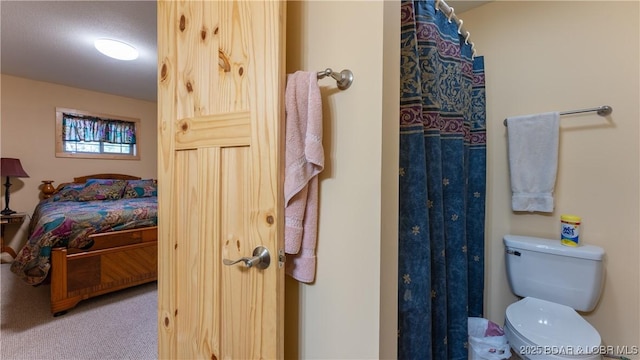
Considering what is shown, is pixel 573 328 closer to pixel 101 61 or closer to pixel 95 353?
pixel 95 353

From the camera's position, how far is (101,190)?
366 cm

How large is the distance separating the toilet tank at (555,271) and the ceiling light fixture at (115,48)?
3.38 metres

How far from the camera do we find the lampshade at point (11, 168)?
3.15 m

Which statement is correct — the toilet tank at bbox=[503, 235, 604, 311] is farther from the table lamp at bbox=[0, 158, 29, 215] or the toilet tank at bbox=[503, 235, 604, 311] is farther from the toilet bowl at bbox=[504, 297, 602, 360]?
the table lamp at bbox=[0, 158, 29, 215]

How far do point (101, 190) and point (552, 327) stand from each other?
4750 mm

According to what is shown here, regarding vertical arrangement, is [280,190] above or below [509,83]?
below

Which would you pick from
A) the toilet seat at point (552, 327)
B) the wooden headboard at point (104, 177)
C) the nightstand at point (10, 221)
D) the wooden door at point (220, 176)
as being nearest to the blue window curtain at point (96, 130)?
the wooden headboard at point (104, 177)

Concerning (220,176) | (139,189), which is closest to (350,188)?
(220,176)

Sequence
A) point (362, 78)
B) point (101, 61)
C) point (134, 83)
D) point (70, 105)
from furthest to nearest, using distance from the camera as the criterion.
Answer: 1. point (70, 105)
2. point (134, 83)
3. point (101, 61)
4. point (362, 78)

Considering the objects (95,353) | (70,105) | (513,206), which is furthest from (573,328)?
(70,105)

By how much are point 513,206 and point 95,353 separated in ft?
9.39

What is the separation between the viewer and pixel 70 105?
3869 mm

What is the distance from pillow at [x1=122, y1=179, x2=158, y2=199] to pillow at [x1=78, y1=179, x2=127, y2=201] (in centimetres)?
7

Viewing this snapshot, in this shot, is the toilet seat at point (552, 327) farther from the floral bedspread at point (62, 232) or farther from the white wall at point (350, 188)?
the floral bedspread at point (62, 232)
